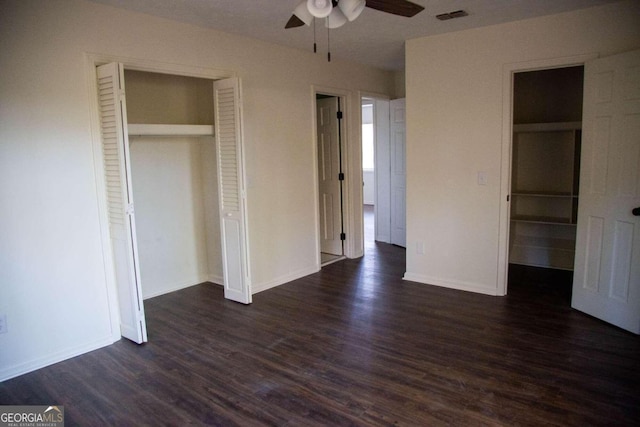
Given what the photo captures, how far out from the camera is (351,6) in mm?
2389

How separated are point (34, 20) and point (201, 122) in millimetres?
1915

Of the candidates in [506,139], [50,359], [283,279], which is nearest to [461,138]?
[506,139]

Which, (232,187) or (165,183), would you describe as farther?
(165,183)

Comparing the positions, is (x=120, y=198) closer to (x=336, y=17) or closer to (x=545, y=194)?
(x=336, y=17)

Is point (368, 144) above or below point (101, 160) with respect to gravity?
above

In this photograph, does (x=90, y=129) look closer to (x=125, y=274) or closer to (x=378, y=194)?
(x=125, y=274)

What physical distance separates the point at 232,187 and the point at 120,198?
1.06 metres

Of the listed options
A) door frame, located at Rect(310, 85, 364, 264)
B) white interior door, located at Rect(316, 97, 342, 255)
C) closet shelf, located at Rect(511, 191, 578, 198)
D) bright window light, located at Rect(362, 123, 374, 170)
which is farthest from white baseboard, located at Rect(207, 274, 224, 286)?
bright window light, located at Rect(362, 123, 374, 170)

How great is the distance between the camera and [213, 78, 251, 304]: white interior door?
13.1ft

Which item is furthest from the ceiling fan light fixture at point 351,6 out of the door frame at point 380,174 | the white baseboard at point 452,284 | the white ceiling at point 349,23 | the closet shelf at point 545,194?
the door frame at point 380,174

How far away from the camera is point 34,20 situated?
9.66 feet

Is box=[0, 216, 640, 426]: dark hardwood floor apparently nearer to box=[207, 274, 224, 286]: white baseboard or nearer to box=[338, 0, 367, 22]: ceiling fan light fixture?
box=[207, 274, 224, 286]: white baseboard

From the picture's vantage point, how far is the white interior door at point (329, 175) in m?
5.77

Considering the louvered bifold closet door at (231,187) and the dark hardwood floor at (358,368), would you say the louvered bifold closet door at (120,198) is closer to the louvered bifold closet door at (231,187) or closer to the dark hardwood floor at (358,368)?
the dark hardwood floor at (358,368)
